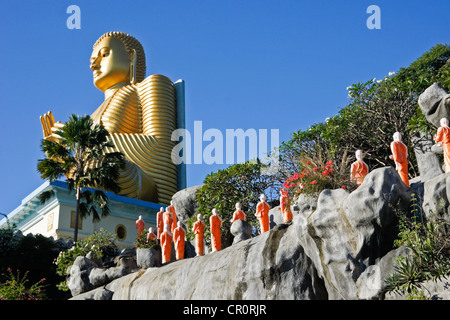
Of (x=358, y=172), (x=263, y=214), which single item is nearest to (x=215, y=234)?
(x=263, y=214)

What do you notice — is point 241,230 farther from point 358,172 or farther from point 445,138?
point 445,138

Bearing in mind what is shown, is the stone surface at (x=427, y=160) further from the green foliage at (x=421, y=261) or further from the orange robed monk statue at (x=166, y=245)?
the orange robed monk statue at (x=166, y=245)

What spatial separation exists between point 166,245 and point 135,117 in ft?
55.2

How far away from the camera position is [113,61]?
34.6 metres

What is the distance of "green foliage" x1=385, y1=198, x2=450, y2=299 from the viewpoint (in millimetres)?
8984

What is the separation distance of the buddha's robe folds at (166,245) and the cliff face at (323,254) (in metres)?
3.48

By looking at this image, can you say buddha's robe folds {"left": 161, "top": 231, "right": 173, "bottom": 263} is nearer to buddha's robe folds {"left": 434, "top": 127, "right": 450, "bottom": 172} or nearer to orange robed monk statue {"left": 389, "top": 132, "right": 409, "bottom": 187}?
orange robed monk statue {"left": 389, "top": 132, "right": 409, "bottom": 187}

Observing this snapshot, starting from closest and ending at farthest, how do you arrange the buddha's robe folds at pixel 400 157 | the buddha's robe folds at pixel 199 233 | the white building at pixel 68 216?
the buddha's robe folds at pixel 400 157
the buddha's robe folds at pixel 199 233
the white building at pixel 68 216

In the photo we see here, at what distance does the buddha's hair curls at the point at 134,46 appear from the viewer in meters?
35.2

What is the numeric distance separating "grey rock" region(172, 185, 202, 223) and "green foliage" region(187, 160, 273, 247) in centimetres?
185

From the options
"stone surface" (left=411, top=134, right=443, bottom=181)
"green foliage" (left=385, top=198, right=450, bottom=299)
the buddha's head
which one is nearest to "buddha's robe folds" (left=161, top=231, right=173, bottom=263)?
→ "stone surface" (left=411, top=134, right=443, bottom=181)

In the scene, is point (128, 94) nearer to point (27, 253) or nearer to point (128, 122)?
point (128, 122)

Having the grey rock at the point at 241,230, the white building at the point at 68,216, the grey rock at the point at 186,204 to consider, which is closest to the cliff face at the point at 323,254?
the grey rock at the point at 241,230
